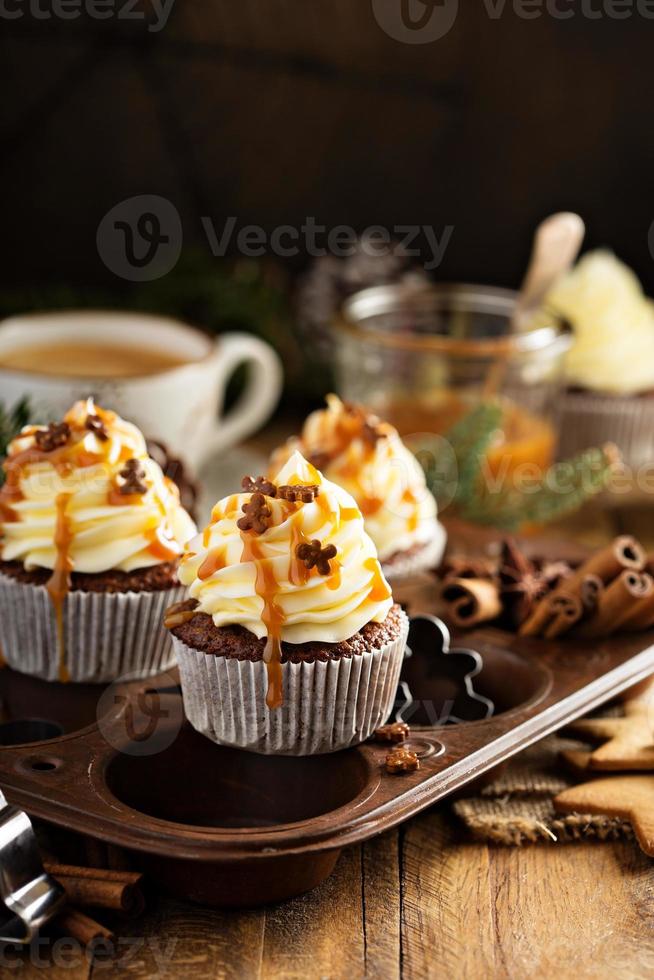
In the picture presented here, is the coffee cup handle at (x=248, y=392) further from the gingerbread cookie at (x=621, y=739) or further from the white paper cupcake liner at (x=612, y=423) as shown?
the gingerbread cookie at (x=621, y=739)

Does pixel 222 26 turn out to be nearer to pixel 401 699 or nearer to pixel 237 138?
pixel 237 138

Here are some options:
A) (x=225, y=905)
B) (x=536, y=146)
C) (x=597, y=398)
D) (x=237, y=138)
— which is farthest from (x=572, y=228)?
(x=225, y=905)

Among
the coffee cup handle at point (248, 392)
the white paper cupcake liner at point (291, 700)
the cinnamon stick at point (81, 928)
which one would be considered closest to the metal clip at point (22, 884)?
the cinnamon stick at point (81, 928)
